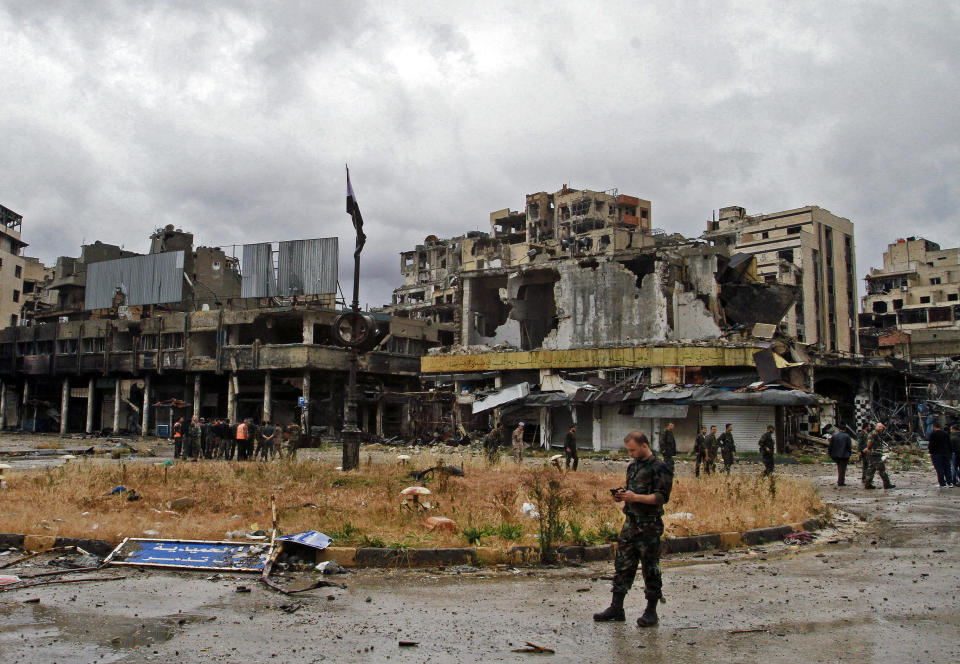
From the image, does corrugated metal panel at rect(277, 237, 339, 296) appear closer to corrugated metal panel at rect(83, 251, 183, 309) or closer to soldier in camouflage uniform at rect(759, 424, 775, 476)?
corrugated metal panel at rect(83, 251, 183, 309)

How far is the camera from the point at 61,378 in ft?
201

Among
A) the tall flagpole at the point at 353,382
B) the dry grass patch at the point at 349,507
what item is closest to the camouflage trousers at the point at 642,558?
the dry grass patch at the point at 349,507

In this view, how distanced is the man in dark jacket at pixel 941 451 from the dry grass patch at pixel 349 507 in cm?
493

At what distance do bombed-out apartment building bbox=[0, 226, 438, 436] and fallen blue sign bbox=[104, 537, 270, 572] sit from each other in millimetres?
37208

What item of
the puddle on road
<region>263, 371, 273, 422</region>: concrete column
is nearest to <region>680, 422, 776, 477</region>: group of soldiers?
the puddle on road

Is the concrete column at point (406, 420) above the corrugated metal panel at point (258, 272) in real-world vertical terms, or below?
below

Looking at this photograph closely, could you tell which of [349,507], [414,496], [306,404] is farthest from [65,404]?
[414,496]

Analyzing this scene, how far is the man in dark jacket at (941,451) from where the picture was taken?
18109 mm

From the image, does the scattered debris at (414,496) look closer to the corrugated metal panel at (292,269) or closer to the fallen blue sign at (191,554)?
the fallen blue sign at (191,554)

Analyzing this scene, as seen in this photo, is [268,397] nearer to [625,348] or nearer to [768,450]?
[625,348]

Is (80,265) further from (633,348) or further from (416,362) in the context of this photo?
(633,348)

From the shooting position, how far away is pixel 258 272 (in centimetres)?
5347

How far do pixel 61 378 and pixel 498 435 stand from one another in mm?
48625

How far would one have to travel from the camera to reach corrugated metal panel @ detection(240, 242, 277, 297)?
174ft
